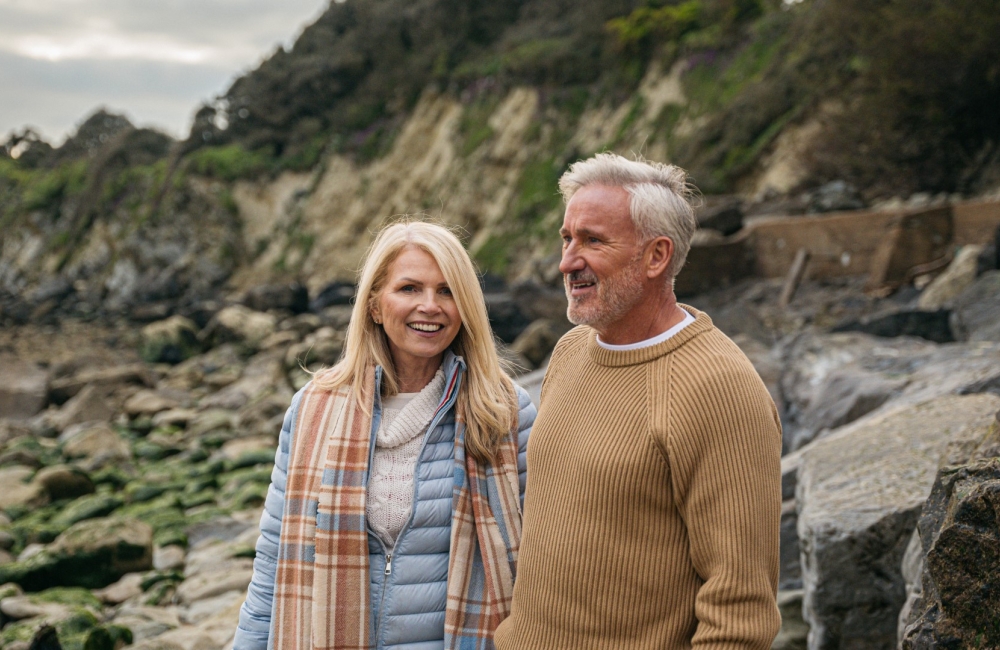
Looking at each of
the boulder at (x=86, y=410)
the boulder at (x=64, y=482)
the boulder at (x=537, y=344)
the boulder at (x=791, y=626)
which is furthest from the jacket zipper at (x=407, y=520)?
the boulder at (x=86, y=410)

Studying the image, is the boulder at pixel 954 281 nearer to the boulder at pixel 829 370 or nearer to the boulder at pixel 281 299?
the boulder at pixel 829 370

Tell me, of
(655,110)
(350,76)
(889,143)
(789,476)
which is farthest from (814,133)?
(350,76)

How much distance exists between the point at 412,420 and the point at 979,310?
686cm

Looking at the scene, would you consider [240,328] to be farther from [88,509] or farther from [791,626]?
[791,626]

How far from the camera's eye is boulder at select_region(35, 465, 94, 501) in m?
10.1

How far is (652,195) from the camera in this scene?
7.29ft

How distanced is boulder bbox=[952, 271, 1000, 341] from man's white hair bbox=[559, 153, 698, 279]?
19.6 ft

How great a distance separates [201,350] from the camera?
22.9m

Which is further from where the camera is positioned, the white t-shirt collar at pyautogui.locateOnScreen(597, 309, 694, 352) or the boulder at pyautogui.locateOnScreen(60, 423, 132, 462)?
the boulder at pyautogui.locateOnScreen(60, 423, 132, 462)

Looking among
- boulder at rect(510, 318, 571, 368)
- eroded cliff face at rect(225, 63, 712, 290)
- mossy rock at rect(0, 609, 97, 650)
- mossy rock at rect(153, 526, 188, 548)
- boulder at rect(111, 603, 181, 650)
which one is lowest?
mossy rock at rect(153, 526, 188, 548)

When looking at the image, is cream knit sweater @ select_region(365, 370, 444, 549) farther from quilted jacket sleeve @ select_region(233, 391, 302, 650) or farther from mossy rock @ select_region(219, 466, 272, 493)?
mossy rock @ select_region(219, 466, 272, 493)

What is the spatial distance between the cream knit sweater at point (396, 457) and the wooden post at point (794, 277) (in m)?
10.5

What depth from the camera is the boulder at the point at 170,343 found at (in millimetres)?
22031

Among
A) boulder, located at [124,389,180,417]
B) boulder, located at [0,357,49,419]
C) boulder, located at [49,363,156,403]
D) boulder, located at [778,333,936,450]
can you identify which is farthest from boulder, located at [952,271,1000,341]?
boulder, located at [0,357,49,419]
